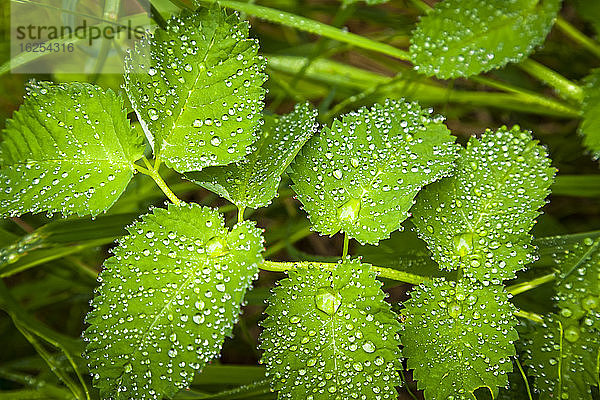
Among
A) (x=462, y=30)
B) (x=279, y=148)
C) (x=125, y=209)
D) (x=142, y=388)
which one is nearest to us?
(x=142, y=388)

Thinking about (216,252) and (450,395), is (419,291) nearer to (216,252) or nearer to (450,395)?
(450,395)

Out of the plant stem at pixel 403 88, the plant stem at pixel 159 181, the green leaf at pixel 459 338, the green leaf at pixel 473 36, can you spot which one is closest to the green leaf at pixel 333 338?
the green leaf at pixel 459 338

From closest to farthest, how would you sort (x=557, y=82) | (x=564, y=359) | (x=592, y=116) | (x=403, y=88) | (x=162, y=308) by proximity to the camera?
(x=162, y=308) < (x=564, y=359) < (x=592, y=116) < (x=557, y=82) < (x=403, y=88)

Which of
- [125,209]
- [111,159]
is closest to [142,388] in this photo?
[111,159]

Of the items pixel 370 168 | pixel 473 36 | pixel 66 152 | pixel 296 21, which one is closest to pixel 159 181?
pixel 66 152

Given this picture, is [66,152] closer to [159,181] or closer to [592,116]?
[159,181]

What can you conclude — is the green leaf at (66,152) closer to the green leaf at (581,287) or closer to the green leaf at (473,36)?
the green leaf at (473,36)
